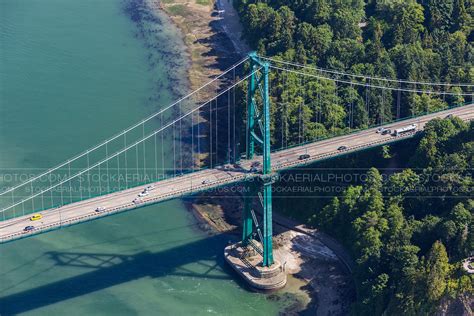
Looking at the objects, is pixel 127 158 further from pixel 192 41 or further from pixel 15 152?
pixel 192 41

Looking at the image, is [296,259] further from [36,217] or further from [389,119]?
[36,217]

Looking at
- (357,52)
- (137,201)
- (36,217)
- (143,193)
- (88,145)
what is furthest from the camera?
(357,52)

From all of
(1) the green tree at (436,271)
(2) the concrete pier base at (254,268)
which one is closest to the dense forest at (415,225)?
(1) the green tree at (436,271)

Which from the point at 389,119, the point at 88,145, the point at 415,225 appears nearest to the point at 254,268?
the point at 415,225

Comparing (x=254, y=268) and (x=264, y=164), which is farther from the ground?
(x=264, y=164)

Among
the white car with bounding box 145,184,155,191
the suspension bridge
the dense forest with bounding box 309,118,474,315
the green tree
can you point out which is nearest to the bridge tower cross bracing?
the suspension bridge

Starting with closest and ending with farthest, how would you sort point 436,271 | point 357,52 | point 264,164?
point 436,271, point 264,164, point 357,52

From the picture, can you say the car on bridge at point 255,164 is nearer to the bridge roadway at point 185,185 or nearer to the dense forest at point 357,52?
the bridge roadway at point 185,185
